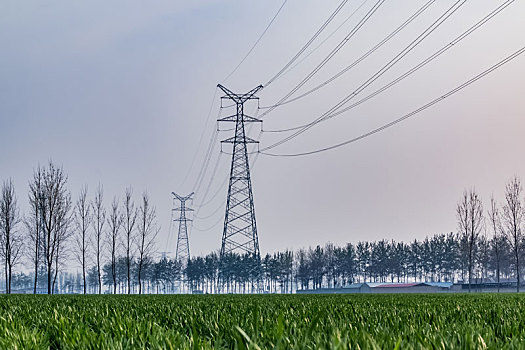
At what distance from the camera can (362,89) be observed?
2127cm

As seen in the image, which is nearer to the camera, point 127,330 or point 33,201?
point 127,330

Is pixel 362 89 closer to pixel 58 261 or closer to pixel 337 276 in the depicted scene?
pixel 58 261

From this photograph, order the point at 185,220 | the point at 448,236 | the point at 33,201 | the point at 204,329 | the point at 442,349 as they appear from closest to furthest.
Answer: the point at 442,349 < the point at 204,329 < the point at 33,201 < the point at 185,220 < the point at 448,236

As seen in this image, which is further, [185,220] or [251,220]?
[185,220]

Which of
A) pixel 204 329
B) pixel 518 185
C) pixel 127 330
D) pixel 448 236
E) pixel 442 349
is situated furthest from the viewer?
pixel 448 236

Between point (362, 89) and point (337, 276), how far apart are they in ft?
324

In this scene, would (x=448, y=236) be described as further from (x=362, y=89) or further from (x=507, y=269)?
(x=362, y=89)

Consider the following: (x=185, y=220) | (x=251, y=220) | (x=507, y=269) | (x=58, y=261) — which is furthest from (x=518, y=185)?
(x=507, y=269)

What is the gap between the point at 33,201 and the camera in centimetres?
4384

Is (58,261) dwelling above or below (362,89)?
below

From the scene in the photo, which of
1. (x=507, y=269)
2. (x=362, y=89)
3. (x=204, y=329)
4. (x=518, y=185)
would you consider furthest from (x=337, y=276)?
(x=204, y=329)

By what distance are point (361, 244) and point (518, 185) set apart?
6384 centimetres

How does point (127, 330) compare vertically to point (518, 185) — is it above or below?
below

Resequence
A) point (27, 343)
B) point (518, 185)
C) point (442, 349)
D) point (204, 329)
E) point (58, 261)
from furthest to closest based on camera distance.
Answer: point (518, 185)
point (58, 261)
point (204, 329)
point (27, 343)
point (442, 349)
